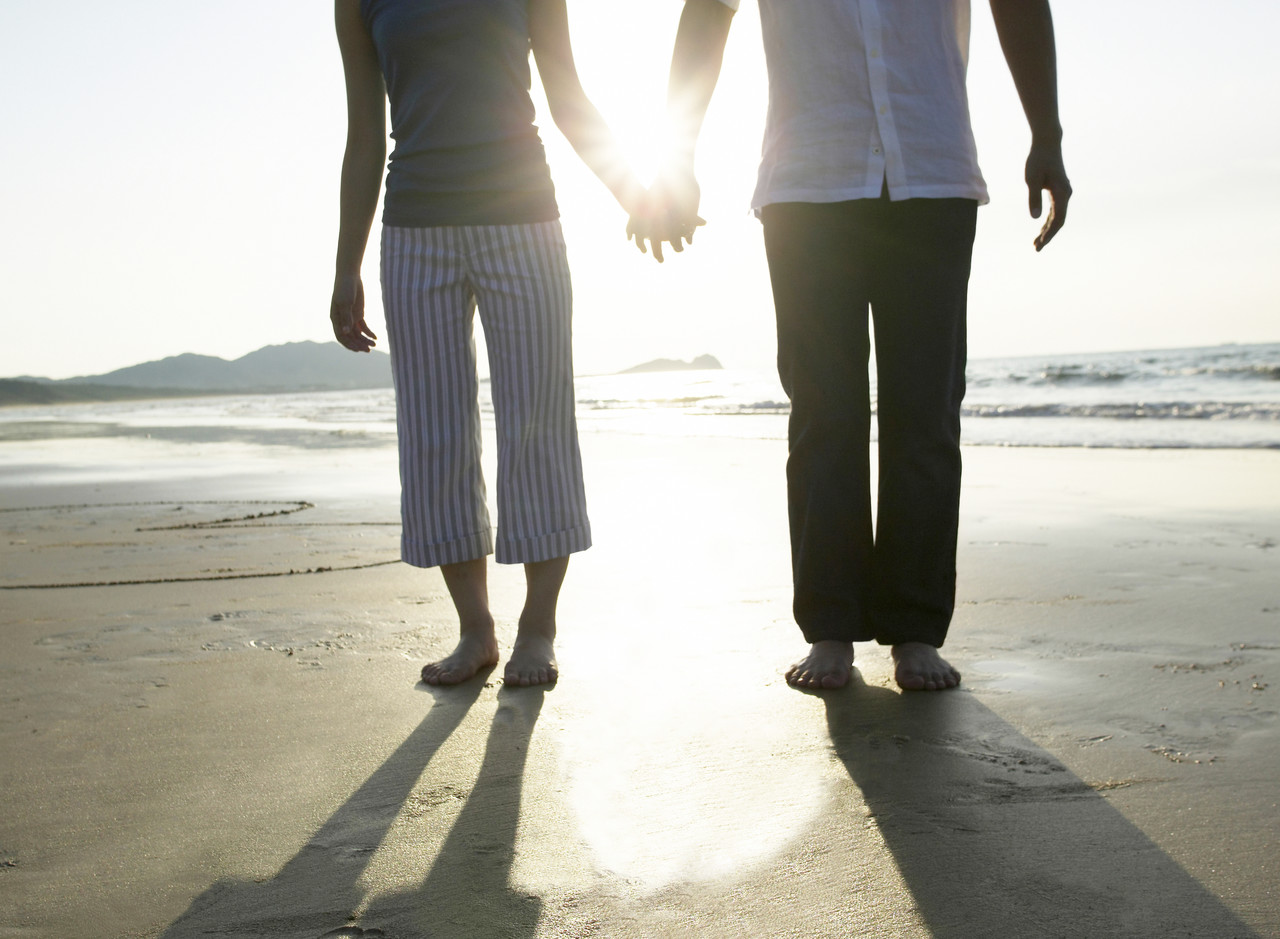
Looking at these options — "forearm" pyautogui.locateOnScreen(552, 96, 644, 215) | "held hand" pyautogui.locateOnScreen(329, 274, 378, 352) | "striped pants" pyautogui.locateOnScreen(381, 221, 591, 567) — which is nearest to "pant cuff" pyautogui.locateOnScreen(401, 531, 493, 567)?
"striped pants" pyautogui.locateOnScreen(381, 221, 591, 567)

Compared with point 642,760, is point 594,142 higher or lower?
higher

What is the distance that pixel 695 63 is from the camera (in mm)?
2105

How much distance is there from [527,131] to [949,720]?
1.46 meters

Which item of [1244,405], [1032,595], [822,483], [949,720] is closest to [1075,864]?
[949,720]

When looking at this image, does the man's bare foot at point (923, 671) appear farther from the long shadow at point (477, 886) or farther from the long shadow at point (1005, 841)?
the long shadow at point (477, 886)

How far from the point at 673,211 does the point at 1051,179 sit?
803mm

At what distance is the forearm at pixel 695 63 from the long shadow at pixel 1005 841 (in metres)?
1.24

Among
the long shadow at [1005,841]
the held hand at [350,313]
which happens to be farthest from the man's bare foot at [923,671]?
the held hand at [350,313]

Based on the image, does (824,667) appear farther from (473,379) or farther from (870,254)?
(473,379)

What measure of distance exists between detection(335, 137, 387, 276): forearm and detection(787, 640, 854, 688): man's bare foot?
1.33 meters

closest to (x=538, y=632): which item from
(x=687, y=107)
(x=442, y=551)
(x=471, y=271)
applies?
(x=442, y=551)

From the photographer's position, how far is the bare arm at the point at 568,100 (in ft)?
7.16

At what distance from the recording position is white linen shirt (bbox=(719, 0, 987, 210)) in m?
1.97

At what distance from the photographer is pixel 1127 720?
1.67 m
